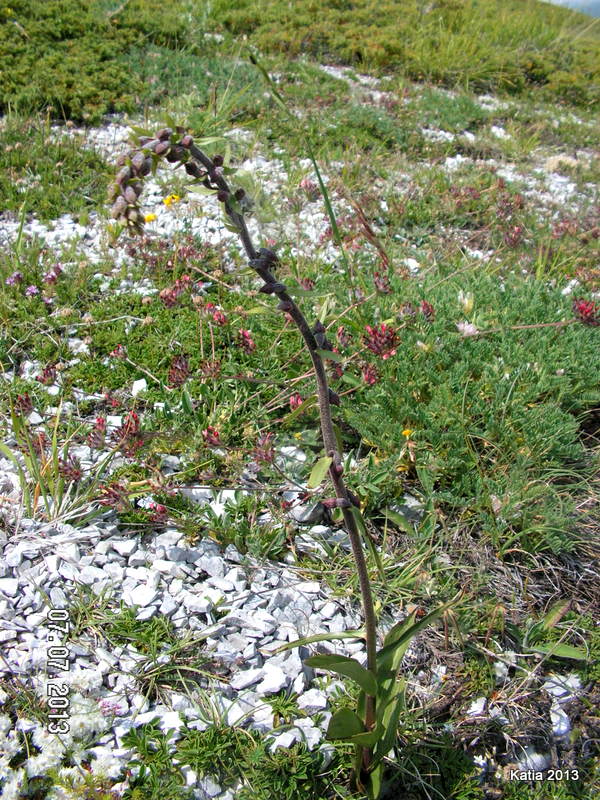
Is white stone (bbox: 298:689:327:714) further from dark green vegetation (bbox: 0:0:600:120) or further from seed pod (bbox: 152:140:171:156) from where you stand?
dark green vegetation (bbox: 0:0:600:120)

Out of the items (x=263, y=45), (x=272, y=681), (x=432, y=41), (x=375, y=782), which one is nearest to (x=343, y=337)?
(x=272, y=681)

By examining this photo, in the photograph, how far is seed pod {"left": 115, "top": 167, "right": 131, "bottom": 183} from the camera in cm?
151

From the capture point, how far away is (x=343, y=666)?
6.16 feet

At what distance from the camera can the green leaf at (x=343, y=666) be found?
1877 mm

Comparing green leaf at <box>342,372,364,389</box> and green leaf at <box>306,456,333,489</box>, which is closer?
green leaf at <box>306,456,333,489</box>

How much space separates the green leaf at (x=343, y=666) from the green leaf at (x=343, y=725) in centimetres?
13

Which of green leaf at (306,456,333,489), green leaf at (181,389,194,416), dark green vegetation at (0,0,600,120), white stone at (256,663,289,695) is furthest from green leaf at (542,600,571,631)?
dark green vegetation at (0,0,600,120)

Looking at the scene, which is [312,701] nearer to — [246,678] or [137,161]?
[246,678]

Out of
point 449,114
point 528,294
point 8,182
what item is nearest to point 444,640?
point 528,294

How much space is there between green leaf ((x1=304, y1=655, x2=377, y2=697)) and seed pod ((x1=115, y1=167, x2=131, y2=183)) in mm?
1373

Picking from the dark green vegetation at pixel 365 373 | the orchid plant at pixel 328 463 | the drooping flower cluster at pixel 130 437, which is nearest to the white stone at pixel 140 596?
the dark green vegetation at pixel 365 373

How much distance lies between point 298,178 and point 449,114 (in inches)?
104

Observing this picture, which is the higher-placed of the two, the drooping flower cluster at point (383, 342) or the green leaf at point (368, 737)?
the drooping flower cluster at point (383, 342)

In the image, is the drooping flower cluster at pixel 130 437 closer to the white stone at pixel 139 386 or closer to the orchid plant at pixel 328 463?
the white stone at pixel 139 386
